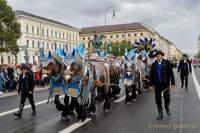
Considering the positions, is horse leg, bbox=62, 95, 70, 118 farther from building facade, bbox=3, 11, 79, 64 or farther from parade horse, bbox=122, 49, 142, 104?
building facade, bbox=3, 11, 79, 64

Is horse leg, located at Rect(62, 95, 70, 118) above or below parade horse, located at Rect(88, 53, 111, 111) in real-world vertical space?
below

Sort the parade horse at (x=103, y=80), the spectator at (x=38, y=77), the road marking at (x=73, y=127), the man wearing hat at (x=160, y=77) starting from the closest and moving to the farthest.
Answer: the road marking at (x=73, y=127) → the man wearing hat at (x=160, y=77) → the parade horse at (x=103, y=80) → the spectator at (x=38, y=77)

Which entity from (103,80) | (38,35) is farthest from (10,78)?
(38,35)

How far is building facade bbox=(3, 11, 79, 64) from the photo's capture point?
96.9m

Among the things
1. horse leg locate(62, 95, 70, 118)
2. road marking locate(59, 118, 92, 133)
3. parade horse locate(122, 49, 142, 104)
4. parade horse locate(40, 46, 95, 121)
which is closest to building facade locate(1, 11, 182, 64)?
parade horse locate(122, 49, 142, 104)

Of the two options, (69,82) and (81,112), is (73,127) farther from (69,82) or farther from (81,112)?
(69,82)

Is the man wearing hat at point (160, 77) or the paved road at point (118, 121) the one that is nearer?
the paved road at point (118, 121)

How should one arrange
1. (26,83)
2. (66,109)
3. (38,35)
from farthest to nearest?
(38,35) < (26,83) < (66,109)

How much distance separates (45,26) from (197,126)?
338 feet

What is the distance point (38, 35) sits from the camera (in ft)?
346

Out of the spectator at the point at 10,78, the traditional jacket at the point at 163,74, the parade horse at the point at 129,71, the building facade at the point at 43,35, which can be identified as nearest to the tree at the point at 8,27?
the building facade at the point at 43,35

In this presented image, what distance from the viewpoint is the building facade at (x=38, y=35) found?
3816 inches

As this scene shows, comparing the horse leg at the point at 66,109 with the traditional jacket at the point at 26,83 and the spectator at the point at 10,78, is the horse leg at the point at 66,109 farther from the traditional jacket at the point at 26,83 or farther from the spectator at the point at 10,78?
the spectator at the point at 10,78

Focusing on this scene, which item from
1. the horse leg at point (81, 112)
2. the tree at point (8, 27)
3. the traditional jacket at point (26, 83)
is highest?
the tree at point (8, 27)
